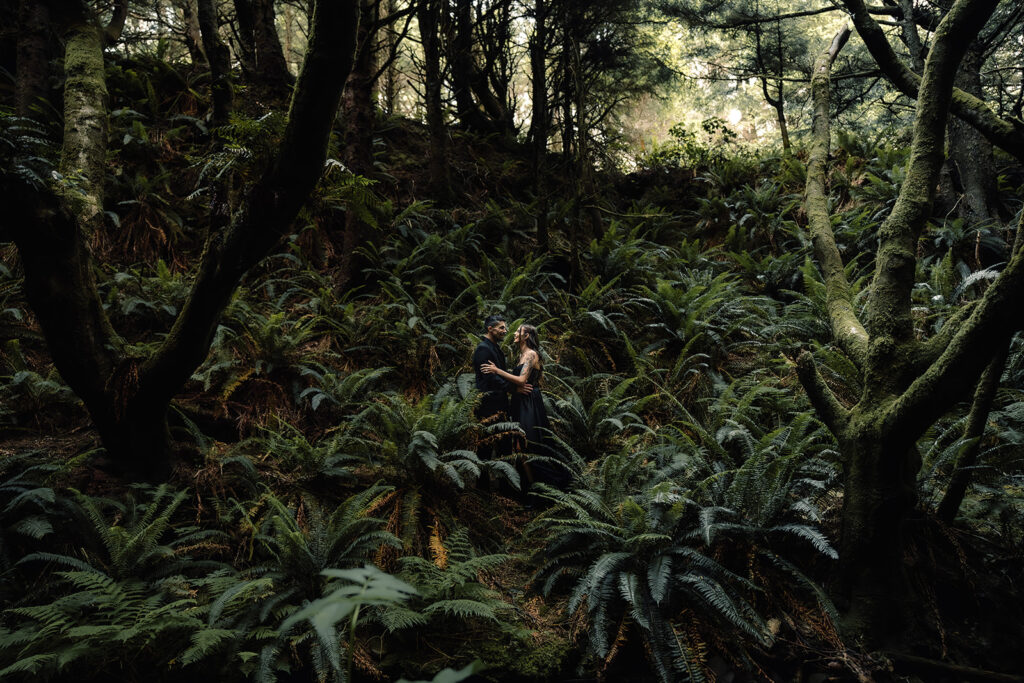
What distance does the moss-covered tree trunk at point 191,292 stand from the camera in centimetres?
268

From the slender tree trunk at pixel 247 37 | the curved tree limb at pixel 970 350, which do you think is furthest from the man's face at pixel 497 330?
the slender tree trunk at pixel 247 37

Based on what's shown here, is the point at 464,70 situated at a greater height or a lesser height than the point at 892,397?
greater

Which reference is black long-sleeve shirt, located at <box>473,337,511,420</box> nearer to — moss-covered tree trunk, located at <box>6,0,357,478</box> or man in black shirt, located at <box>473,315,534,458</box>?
man in black shirt, located at <box>473,315,534,458</box>

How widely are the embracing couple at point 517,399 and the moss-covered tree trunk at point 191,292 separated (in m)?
2.41

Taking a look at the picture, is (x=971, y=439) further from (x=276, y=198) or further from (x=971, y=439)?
(x=276, y=198)

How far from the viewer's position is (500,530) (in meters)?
4.22

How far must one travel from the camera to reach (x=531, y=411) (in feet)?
16.4

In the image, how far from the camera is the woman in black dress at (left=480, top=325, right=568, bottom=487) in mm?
4883

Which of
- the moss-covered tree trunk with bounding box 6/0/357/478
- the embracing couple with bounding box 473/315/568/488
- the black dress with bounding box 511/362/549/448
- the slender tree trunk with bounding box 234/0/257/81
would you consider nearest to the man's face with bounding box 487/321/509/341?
the embracing couple with bounding box 473/315/568/488

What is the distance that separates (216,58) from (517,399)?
619 cm

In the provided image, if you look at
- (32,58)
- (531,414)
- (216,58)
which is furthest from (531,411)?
(32,58)

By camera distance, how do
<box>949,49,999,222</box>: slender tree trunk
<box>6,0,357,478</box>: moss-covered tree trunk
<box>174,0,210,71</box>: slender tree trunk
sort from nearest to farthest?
<box>6,0,357,478</box>: moss-covered tree trunk → <box>949,49,999,222</box>: slender tree trunk → <box>174,0,210,71</box>: slender tree trunk

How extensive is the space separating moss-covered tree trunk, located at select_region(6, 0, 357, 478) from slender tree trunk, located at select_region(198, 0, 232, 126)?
3.58m

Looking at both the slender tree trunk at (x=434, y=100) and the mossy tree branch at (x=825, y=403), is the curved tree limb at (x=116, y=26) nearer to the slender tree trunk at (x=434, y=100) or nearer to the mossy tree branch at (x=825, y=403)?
the slender tree trunk at (x=434, y=100)
